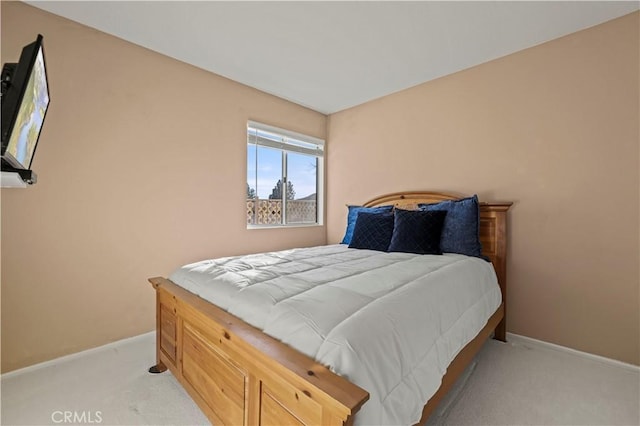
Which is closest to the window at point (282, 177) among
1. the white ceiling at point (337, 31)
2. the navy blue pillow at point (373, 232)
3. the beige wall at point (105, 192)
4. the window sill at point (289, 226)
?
the window sill at point (289, 226)

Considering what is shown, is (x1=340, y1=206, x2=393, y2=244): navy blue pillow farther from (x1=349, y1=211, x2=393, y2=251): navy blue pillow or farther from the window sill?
the window sill

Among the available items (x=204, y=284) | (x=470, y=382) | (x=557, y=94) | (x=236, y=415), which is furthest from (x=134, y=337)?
(x=557, y=94)

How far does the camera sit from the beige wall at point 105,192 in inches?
78.2

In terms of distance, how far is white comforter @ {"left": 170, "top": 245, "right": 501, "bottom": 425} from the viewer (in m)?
0.98

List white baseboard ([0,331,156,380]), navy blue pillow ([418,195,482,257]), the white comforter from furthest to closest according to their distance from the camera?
navy blue pillow ([418,195,482,257]) < white baseboard ([0,331,156,380]) < the white comforter

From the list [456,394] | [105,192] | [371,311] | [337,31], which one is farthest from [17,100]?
[456,394]

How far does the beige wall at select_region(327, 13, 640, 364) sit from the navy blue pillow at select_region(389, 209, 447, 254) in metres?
0.58

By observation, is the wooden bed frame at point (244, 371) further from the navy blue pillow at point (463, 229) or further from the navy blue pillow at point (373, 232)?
the navy blue pillow at point (373, 232)

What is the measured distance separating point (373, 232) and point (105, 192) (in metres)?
2.26

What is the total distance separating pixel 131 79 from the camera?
2.41 meters

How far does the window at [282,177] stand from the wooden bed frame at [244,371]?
67.5 inches

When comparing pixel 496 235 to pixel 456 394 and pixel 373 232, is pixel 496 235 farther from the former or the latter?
pixel 456 394

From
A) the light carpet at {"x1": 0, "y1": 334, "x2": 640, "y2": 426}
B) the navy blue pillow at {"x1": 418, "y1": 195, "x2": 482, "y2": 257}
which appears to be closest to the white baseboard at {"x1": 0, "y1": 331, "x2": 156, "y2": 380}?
the light carpet at {"x1": 0, "y1": 334, "x2": 640, "y2": 426}

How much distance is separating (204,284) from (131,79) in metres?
1.90
